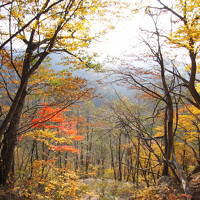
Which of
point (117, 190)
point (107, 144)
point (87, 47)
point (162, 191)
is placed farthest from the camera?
point (107, 144)

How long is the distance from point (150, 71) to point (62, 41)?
115 inches

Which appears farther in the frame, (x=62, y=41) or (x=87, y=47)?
A: (x=87, y=47)

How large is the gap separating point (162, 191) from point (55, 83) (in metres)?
4.53

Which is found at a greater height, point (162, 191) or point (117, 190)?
point (162, 191)

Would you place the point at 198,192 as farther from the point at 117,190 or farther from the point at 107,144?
the point at 107,144

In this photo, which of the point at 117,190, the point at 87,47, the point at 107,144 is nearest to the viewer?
the point at 87,47

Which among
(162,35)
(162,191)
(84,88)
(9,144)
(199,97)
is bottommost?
(162,191)

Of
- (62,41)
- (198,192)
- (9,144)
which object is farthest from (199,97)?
(9,144)

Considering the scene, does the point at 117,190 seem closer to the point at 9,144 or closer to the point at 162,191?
the point at 162,191

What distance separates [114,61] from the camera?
5.89 metres

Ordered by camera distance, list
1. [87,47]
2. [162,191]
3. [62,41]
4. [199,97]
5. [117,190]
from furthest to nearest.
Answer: [117,190] < [162,191] < [199,97] < [87,47] < [62,41]

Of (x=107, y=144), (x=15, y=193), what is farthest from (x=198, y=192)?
(x=107, y=144)

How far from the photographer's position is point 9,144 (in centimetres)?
520

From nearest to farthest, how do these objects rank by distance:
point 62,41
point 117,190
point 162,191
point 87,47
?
point 62,41
point 87,47
point 162,191
point 117,190
